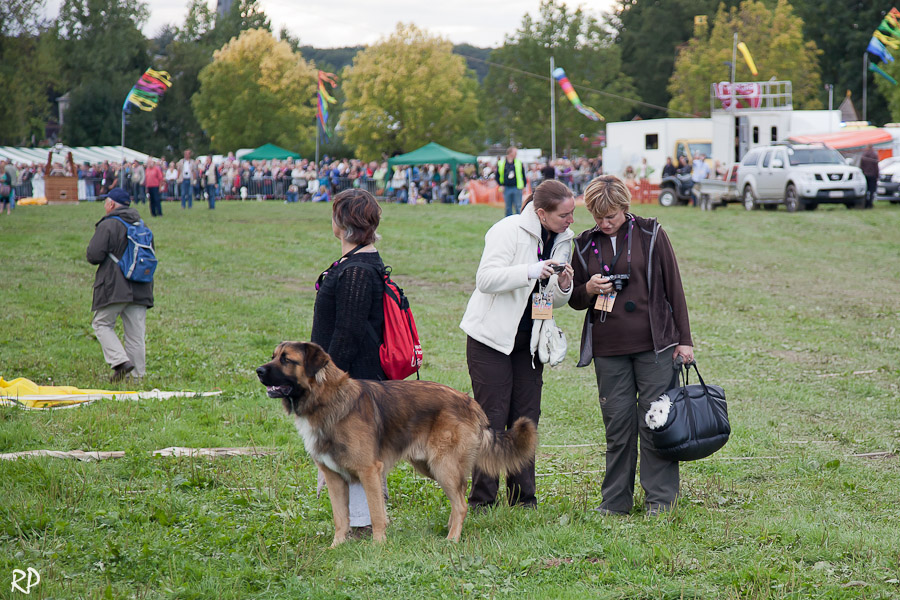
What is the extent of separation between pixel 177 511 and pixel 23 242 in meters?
16.6

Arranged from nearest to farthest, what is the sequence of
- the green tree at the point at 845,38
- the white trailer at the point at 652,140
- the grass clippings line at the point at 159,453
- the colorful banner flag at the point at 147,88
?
the grass clippings line at the point at 159,453, the colorful banner flag at the point at 147,88, the white trailer at the point at 652,140, the green tree at the point at 845,38

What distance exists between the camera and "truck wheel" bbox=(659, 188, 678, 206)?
3366 cm

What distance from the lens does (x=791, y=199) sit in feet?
92.6

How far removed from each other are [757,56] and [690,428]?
199 ft

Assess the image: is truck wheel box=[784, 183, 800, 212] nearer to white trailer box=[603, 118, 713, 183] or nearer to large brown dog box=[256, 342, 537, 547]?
white trailer box=[603, 118, 713, 183]

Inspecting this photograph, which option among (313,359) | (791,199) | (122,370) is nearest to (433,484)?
(313,359)

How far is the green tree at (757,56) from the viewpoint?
59531 millimetres

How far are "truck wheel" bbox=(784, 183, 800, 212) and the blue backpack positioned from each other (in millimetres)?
22848

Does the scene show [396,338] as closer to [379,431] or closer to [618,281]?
[379,431]

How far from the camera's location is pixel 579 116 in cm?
6412

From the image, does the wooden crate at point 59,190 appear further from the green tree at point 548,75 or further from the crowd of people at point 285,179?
the green tree at point 548,75

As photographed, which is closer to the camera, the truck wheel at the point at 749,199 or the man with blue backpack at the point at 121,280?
the man with blue backpack at the point at 121,280

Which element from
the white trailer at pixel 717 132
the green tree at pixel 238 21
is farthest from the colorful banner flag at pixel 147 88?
the green tree at pixel 238 21
